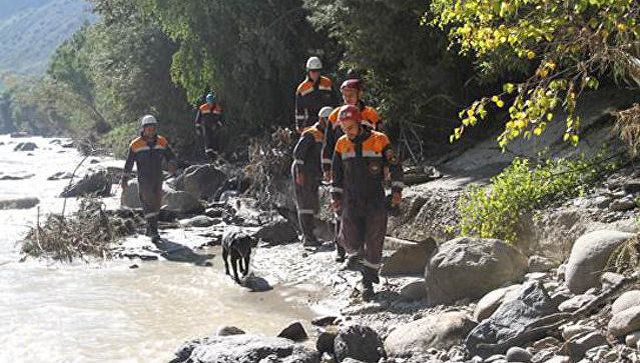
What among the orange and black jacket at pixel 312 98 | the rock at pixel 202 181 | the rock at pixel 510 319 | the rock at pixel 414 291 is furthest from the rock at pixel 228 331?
the rock at pixel 202 181

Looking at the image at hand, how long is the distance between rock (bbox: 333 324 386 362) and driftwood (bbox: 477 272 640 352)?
0.95 m

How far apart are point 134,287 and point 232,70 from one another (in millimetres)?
9331

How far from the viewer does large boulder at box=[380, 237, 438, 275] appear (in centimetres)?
875

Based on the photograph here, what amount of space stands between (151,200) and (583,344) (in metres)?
8.93

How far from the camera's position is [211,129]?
19.2m

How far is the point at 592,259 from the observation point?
6.17 meters

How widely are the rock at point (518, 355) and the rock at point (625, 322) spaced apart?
0.56 metres

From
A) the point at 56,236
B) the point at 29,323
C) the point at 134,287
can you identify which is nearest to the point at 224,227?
the point at 56,236

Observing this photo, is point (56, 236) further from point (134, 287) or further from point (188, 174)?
point (188, 174)

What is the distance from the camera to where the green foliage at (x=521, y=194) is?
26.3 feet

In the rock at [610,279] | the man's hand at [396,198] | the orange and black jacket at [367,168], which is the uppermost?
the orange and black jacket at [367,168]

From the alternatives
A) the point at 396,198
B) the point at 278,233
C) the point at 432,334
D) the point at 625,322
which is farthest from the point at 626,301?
the point at 278,233

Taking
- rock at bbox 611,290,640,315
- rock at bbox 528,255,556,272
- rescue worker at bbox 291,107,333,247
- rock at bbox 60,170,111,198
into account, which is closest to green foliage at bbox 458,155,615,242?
rock at bbox 528,255,556,272

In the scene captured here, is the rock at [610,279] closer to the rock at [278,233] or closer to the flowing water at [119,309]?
the flowing water at [119,309]
